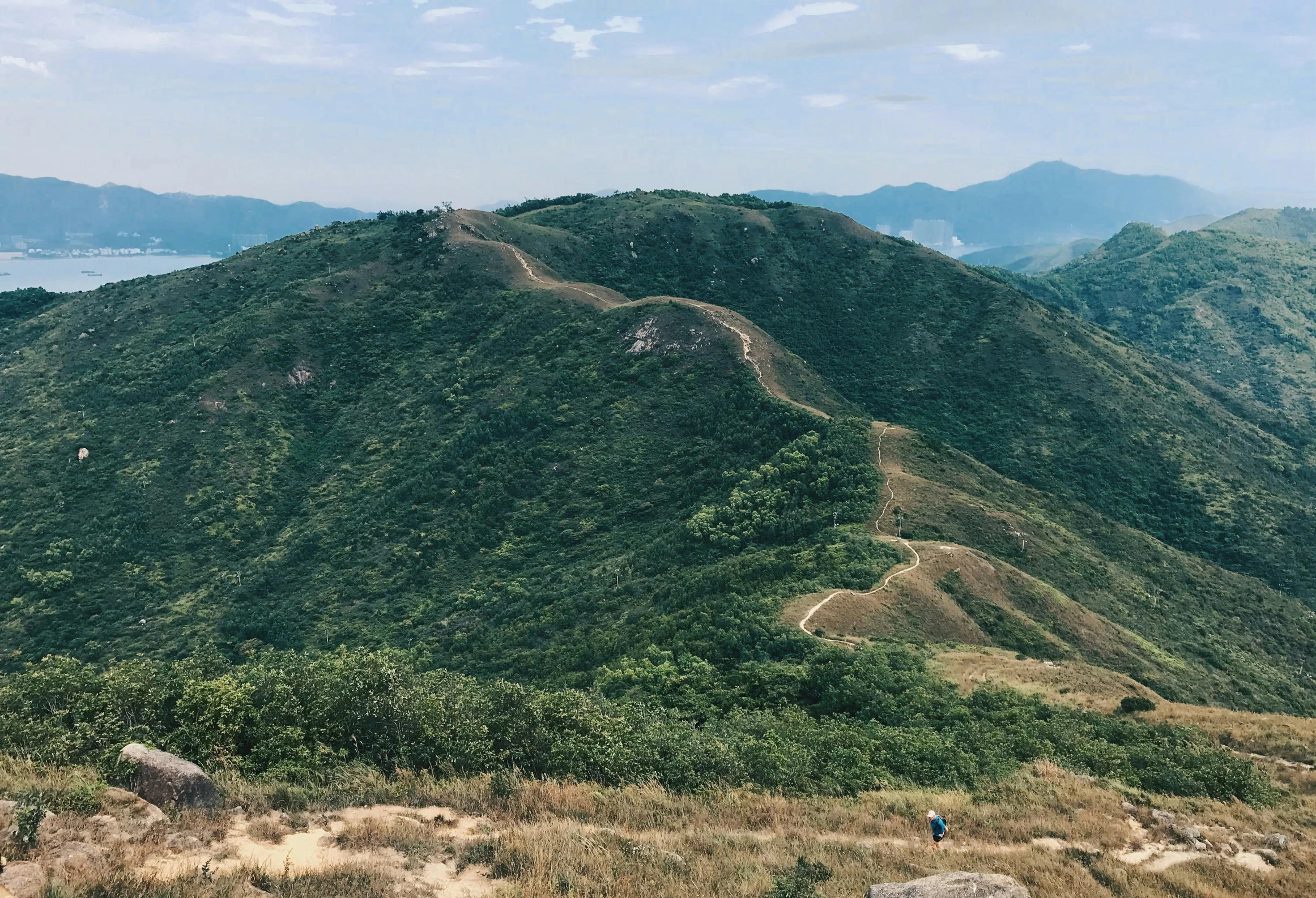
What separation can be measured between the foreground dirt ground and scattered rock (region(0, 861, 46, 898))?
4 centimetres

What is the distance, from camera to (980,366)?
376 ft

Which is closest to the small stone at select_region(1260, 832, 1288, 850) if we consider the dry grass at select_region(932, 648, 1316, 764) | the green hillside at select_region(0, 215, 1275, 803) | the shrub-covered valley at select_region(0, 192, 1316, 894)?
the shrub-covered valley at select_region(0, 192, 1316, 894)

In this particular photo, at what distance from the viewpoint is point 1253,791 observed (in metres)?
28.4

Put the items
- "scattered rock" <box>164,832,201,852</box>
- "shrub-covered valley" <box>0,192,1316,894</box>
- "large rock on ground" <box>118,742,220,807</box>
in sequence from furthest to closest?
"shrub-covered valley" <box>0,192,1316,894</box>
"large rock on ground" <box>118,742,220,807</box>
"scattered rock" <box>164,832,201,852</box>

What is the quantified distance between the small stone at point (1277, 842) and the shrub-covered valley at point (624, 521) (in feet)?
11.3

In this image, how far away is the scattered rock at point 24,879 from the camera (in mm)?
14633

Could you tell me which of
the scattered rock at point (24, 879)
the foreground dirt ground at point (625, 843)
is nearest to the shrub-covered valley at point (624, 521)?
the foreground dirt ground at point (625, 843)

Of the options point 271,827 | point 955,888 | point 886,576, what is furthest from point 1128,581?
point 271,827

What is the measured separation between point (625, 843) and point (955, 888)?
9079 millimetres

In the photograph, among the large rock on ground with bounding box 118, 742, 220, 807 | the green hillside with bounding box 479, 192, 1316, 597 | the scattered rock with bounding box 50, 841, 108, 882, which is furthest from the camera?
the green hillside with bounding box 479, 192, 1316, 597

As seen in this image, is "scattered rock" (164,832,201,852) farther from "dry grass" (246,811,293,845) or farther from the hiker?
the hiker

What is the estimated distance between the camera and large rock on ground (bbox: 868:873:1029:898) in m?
17.7

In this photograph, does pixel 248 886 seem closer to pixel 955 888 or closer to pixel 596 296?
pixel 955 888

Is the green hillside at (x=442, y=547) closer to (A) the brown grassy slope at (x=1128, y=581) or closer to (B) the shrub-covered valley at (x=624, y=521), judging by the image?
(B) the shrub-covered valley at (x=624, y=521)
